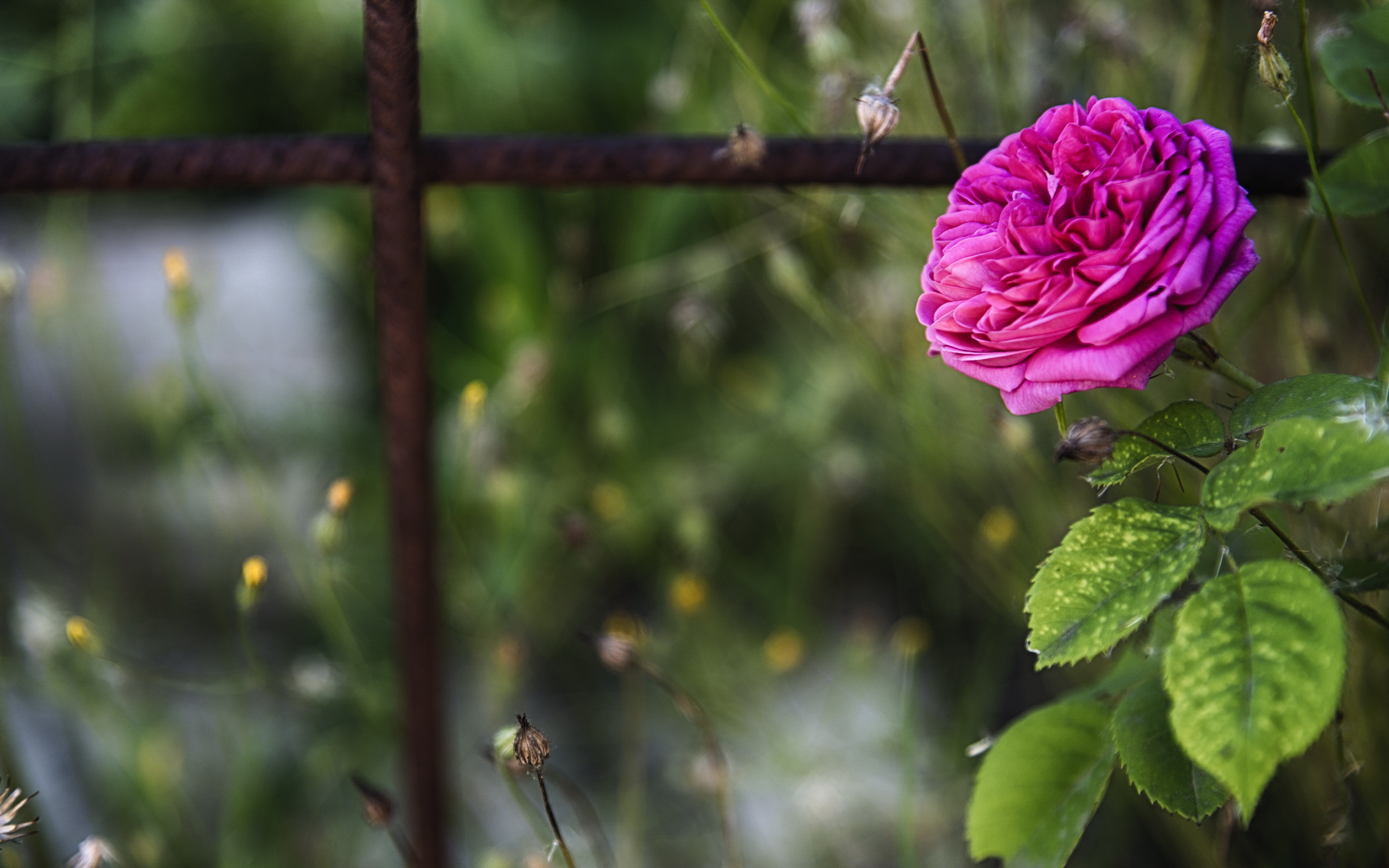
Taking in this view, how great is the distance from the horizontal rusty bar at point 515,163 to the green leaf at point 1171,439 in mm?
162

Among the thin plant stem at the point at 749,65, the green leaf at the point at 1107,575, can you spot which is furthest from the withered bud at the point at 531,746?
the thin plant stem at the point at 749,65

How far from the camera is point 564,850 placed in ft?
1.18

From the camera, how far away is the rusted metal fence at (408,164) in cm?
41

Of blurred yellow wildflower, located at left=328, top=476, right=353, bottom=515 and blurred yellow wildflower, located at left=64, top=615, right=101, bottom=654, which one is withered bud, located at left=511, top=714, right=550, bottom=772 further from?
blurred yellow wildflower, located at left=64, top=615, right=101, bottom=654

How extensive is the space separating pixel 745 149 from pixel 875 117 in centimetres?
6

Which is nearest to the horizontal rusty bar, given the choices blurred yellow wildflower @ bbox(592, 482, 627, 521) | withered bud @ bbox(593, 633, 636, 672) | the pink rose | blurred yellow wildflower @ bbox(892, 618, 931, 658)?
the pink rose

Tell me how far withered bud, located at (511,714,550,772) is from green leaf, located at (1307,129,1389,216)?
1.26 ft

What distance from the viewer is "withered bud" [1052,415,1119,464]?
0.32 m

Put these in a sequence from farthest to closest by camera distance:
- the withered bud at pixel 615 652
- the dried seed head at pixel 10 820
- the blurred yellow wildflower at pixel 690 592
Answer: the blurred yellow wildflower at pixel 690 592 < the withered bud at pixel 615 652 < the dried seed head at pixel 10 820

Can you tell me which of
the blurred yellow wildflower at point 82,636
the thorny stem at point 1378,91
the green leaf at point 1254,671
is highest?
the blurred yellow wildflower at point 82,636

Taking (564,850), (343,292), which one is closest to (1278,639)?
(564,850)

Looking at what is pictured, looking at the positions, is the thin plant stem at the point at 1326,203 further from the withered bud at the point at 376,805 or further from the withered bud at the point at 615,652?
the withered bud at the point at 376,805

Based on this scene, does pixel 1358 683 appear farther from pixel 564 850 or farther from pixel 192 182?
pixel 192 182

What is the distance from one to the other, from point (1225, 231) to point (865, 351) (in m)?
0.45
